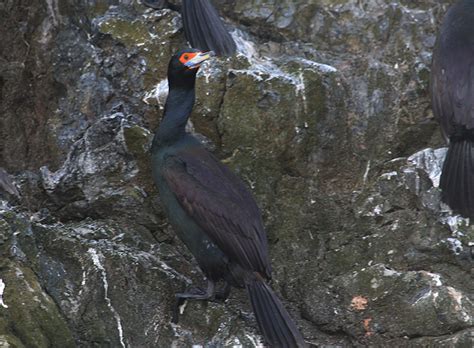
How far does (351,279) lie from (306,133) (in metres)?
0.96

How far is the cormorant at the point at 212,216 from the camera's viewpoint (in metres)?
5.32

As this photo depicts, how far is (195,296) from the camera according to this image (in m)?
5.44

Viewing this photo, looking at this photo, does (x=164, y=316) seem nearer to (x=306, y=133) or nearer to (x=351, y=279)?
(x=351, y=279)

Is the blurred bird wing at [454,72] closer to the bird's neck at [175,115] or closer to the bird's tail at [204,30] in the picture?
the bird's tail at [204,30]

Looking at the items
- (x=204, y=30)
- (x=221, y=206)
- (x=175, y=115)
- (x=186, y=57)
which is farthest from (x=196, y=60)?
(x=221, y=206)

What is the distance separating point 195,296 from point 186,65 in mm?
A: 1203

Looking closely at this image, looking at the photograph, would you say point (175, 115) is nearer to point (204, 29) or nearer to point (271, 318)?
point (204, 29)

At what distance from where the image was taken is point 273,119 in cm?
627

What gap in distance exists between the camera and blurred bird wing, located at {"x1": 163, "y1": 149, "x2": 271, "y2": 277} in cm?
538

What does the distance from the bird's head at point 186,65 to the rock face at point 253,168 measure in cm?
51

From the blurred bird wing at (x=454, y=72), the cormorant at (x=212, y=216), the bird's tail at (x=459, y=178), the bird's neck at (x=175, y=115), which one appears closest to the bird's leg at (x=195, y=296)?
the cormorant at (x=212, y=216)

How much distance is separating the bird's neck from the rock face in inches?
18.7

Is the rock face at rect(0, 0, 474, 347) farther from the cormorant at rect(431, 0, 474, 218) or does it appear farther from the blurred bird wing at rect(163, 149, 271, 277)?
the blurred bird wing at rect(163, 149, 271, 277)

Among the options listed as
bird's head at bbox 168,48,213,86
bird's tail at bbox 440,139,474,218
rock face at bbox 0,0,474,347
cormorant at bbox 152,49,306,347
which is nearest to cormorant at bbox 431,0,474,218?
bird's tail at bbox 440,139,474,218
